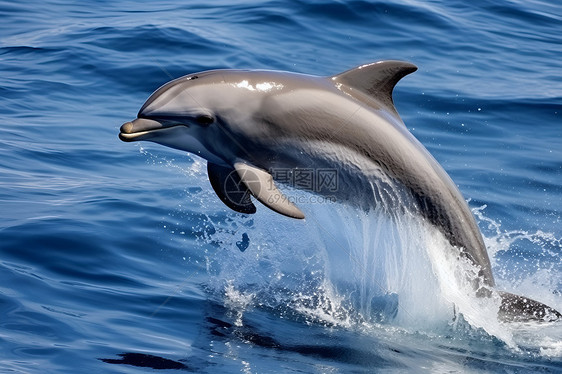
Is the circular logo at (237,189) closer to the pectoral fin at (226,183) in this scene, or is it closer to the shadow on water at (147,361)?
the pectoral fin at (226,183)

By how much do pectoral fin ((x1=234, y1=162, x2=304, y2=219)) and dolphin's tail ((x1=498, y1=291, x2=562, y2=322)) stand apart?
1.84 meters

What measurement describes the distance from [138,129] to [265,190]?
0.95m

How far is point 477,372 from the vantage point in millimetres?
6172

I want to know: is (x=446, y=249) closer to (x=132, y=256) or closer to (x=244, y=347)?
(x=244, y=347)

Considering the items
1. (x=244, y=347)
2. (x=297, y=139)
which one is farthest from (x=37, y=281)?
(x=297, y=139)

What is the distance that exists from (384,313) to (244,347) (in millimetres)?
1519

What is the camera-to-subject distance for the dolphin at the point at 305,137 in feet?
21.3

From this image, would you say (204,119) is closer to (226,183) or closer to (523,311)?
(226,183)

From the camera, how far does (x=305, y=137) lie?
660 cm

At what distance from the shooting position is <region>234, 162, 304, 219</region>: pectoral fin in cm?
628

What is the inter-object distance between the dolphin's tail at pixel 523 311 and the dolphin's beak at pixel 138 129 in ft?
9.37

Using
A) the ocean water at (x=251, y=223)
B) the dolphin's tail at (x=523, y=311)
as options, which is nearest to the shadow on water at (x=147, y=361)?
the ocean water at (x=251, y=223)

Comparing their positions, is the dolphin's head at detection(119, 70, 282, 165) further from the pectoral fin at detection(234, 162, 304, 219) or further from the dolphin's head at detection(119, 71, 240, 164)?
the pectoral fin at detection(234, 162, 304, 219)

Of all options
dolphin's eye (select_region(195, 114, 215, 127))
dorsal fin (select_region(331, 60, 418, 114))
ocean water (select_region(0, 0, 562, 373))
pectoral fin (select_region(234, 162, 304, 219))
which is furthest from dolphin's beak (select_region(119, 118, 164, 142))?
dorsal fin (select_region(331, 60, 418, 114))
